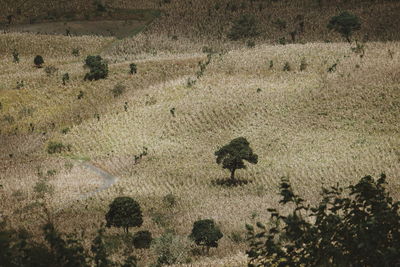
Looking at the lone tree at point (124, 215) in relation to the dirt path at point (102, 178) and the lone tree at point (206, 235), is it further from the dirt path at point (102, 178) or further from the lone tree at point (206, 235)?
the dirt path at point (102, 178)

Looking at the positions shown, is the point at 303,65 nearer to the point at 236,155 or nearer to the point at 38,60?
the point at 236,155

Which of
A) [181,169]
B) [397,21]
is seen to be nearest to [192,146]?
[181,169]

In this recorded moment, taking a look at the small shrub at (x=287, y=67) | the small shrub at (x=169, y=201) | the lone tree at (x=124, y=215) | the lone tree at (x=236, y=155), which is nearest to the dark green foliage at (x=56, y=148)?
the lone tree at (x=236, y=155)

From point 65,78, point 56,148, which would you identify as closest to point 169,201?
point 56,148

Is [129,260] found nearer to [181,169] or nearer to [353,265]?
[353,265]

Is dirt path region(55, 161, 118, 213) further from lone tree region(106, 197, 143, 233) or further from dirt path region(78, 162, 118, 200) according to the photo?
lone tree region(106, 197, 143, 233)

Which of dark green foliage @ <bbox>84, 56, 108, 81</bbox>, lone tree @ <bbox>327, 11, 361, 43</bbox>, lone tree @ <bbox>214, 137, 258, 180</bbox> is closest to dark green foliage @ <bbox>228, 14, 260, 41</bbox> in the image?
lone tree @ <bbox>327, 11, 361, 43</bbox>

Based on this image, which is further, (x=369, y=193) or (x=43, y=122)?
(x=43, y=122)
